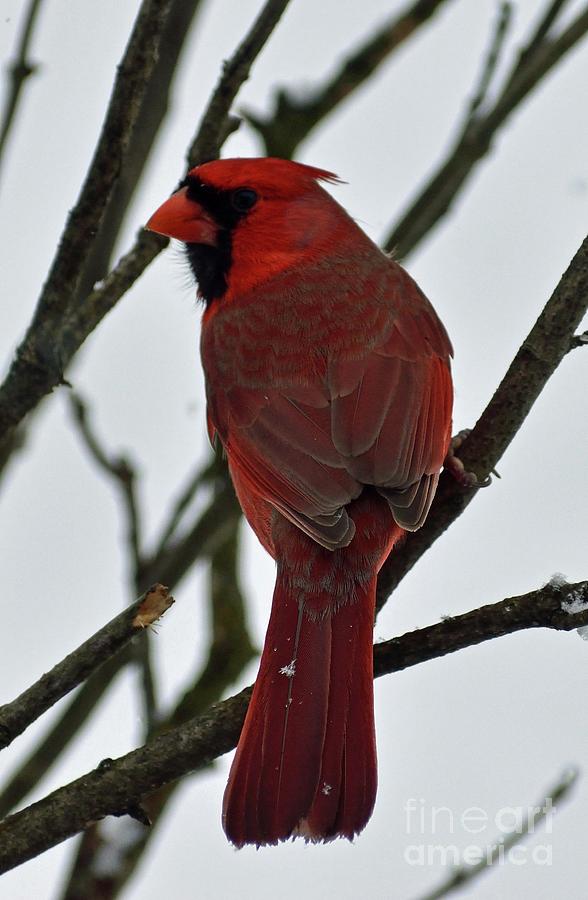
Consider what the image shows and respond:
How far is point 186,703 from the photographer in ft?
11.8

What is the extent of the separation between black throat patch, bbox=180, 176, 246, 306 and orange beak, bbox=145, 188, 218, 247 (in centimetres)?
1

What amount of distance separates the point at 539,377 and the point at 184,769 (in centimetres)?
105

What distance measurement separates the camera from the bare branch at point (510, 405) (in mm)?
2588

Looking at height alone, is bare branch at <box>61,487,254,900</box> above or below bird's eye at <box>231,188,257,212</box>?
below

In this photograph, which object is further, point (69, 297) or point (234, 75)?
point (234, 75)

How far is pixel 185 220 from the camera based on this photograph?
345cm

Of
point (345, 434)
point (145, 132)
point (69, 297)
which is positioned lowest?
point (345, 434)

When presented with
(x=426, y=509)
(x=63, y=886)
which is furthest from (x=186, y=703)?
(x=426, y=509)

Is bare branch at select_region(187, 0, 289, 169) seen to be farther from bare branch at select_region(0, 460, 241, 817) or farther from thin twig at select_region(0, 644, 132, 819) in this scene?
thin twig at select_region(0, 644, 132, 819)

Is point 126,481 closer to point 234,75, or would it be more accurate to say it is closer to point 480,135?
point 234,75

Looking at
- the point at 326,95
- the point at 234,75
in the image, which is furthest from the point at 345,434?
the point at 326,95

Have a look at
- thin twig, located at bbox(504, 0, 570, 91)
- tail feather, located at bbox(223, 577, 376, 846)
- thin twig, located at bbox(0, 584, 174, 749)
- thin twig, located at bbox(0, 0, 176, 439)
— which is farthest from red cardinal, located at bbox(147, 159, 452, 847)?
thin twig, located at bbox(504, 0, 570, 91)

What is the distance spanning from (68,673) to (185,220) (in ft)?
5.36

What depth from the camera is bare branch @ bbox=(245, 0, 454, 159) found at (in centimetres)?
380
